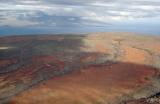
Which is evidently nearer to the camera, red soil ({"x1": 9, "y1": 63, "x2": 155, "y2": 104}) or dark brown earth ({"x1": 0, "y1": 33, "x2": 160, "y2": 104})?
red soil ({"x1": 9, "y1": 63, "x2": 155, "y2": 104})

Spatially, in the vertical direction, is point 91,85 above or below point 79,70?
below

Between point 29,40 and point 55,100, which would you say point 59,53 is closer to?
point 29,40

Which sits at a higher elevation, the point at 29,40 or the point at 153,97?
the point at 29,40

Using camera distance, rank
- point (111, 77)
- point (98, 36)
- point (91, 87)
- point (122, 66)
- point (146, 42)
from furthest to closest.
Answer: point (98, 36) → point (146, 42) → point (122, 66) → point (111, 77) → point (91, 87)

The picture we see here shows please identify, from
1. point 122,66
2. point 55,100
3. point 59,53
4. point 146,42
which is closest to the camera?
point 55,100

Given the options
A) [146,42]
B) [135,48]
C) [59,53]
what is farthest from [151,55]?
[59,53]

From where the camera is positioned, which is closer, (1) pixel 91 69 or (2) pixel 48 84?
(2) pixel 48 84

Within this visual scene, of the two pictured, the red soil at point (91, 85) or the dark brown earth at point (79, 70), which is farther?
the dark brown earth at point (79, 70)

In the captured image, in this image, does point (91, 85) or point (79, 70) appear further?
point (79, 70)
